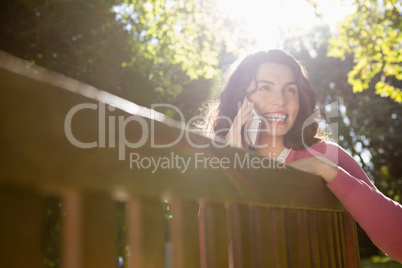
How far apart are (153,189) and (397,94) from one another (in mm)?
9648

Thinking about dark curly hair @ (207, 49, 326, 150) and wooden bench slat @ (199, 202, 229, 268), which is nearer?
wooden bench slat @ (199, 202, 229, 268)

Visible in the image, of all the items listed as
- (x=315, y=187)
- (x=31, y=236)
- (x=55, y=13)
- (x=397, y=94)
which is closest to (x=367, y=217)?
(x=315, y=187)

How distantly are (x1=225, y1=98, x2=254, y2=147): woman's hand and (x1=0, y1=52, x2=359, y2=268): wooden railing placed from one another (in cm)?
176

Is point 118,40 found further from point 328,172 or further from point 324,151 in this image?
point 328,172

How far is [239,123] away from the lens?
3.18 meters

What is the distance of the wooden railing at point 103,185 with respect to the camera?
0.59 metres

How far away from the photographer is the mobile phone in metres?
3.06

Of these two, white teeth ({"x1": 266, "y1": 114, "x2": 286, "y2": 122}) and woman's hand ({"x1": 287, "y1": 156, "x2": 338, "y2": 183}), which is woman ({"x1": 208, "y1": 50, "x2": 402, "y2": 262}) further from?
woman's hand ({"x1": 287, "y1": 156, "x2": 338, "y2": 183})

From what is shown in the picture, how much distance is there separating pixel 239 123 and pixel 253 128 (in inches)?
5.5

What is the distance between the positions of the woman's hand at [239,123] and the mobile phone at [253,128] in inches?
1.5

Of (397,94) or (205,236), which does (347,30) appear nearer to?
(397,94)

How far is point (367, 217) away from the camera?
6.52ft
